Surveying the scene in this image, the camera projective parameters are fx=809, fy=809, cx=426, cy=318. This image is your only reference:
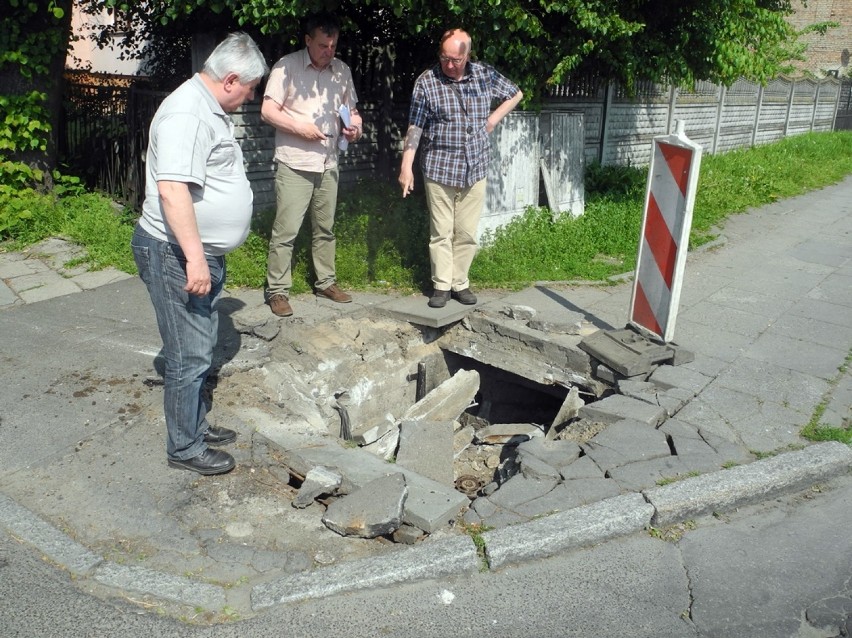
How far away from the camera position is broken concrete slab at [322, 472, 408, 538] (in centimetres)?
369

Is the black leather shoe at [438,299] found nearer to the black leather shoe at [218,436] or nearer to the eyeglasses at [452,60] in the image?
the eyeglasses at [452,60]

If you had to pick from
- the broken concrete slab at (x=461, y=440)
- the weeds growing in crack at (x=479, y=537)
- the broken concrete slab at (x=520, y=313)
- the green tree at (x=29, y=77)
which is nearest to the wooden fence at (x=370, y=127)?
the green tree at (x=29, y=77)

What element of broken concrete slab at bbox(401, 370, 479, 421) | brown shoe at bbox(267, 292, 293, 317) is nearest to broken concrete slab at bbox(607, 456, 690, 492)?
broken concrete slab at bbox(401, 370, 479, 421)

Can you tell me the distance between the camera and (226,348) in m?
5.48

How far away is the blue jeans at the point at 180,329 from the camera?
3.81 m

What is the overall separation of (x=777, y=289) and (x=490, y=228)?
110 inches

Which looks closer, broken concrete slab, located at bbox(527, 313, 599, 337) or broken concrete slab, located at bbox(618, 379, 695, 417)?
broken concrete slab, located at bbox(618, 379, 695, 417)

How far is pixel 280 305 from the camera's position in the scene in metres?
6.16

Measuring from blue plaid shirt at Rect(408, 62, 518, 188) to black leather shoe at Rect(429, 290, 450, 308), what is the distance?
0.90 metres

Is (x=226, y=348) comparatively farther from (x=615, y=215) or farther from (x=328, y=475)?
(x=615, y=215)

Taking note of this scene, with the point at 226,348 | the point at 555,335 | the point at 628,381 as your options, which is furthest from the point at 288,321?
the point at 628,381

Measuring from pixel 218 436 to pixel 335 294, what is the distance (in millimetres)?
2374

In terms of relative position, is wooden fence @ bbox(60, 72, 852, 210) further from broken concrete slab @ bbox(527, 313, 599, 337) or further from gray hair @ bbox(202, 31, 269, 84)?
gray hair @ bbox(202, 31, 269, 84)

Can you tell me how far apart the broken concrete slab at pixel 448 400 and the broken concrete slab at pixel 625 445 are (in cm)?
156
